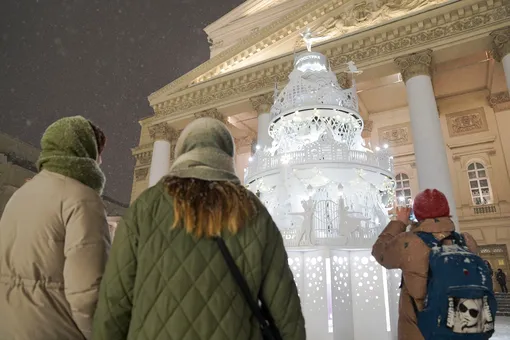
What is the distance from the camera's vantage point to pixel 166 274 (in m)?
1.17

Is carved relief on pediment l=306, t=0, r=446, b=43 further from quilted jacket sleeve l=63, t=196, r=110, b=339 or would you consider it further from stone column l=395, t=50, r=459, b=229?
quilted jacket sleeve l=63, t=196, r=110, b=339

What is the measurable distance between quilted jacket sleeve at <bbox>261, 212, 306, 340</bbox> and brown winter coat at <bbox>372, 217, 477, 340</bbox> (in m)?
0.93

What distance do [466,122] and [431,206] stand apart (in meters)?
15.6

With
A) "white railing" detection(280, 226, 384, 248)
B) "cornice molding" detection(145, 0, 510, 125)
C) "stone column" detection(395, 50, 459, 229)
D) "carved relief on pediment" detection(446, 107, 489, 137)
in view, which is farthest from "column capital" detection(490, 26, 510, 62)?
"white railing" detection(280, 226, 384, 248)

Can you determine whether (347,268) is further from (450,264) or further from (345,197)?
(450,264)

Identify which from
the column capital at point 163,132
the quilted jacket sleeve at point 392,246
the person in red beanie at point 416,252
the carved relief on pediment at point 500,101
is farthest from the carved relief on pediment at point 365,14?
the person in red beanie at point 416,252

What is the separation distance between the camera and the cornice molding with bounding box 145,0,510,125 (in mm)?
10328

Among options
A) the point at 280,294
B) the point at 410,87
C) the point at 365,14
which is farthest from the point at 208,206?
the point at 365,14

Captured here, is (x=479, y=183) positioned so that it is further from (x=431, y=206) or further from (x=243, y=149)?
(x=431, y=206)

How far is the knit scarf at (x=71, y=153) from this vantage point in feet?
5.03

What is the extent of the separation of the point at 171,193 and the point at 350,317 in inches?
113

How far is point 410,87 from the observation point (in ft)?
34.1

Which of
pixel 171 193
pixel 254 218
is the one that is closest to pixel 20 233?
pixel 171 193

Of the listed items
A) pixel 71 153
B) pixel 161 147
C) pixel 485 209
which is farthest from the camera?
pixel 161 147
